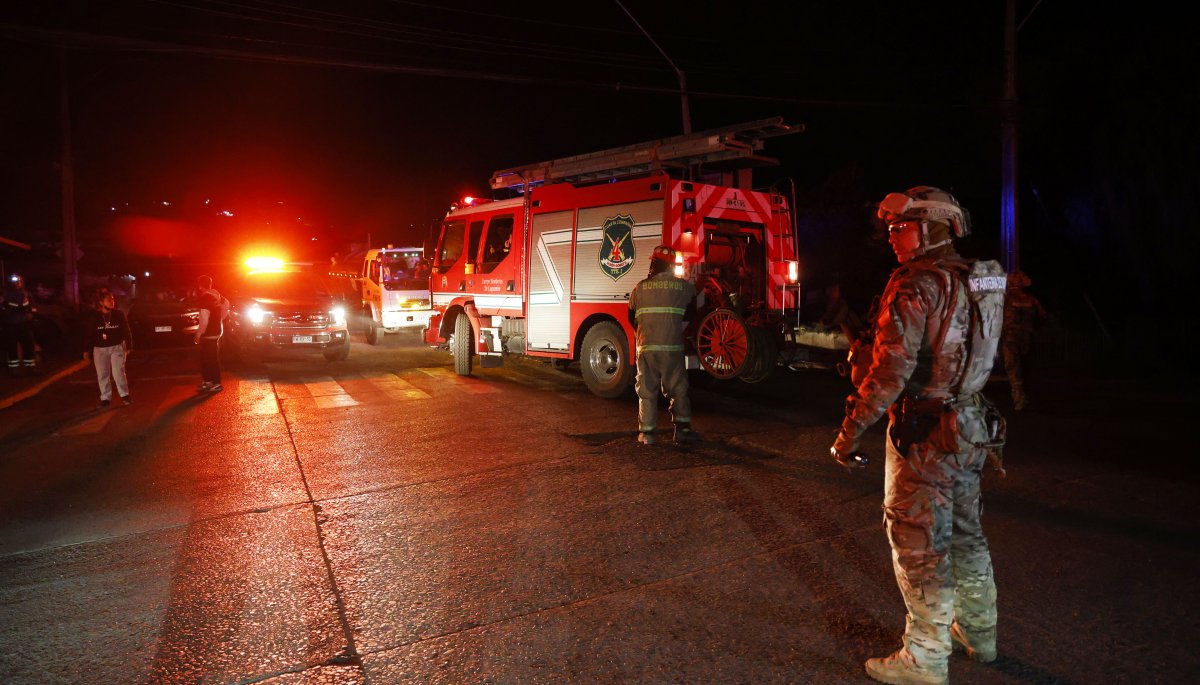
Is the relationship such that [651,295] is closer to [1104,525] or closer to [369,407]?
[1104,525]

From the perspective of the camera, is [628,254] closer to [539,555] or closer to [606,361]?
[606,361]

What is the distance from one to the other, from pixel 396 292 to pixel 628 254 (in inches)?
380

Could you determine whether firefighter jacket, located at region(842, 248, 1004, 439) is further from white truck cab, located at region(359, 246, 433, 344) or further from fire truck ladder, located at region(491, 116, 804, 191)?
white truck cab, located at region(359, 246, 433, 344)

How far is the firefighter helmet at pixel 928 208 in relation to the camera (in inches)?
123

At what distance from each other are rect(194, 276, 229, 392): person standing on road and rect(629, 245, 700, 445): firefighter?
6749 mm

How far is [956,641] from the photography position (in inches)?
129

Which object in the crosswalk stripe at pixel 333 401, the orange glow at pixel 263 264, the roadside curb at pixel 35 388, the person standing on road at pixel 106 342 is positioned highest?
the orange glow at pixel 263 264

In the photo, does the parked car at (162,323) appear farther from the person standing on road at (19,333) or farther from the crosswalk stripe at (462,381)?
the crosswalk stripe at (462,381)

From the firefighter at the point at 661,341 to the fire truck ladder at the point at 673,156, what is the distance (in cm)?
272

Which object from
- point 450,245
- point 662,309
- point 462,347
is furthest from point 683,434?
point 450,245

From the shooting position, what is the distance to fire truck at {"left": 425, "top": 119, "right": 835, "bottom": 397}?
29.0 ft

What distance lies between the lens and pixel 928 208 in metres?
3.14

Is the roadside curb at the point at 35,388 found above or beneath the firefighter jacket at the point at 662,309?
beneath

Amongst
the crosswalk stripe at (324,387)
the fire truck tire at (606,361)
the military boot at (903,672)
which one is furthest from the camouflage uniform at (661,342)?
the crosswalk stripe at (324,387)
